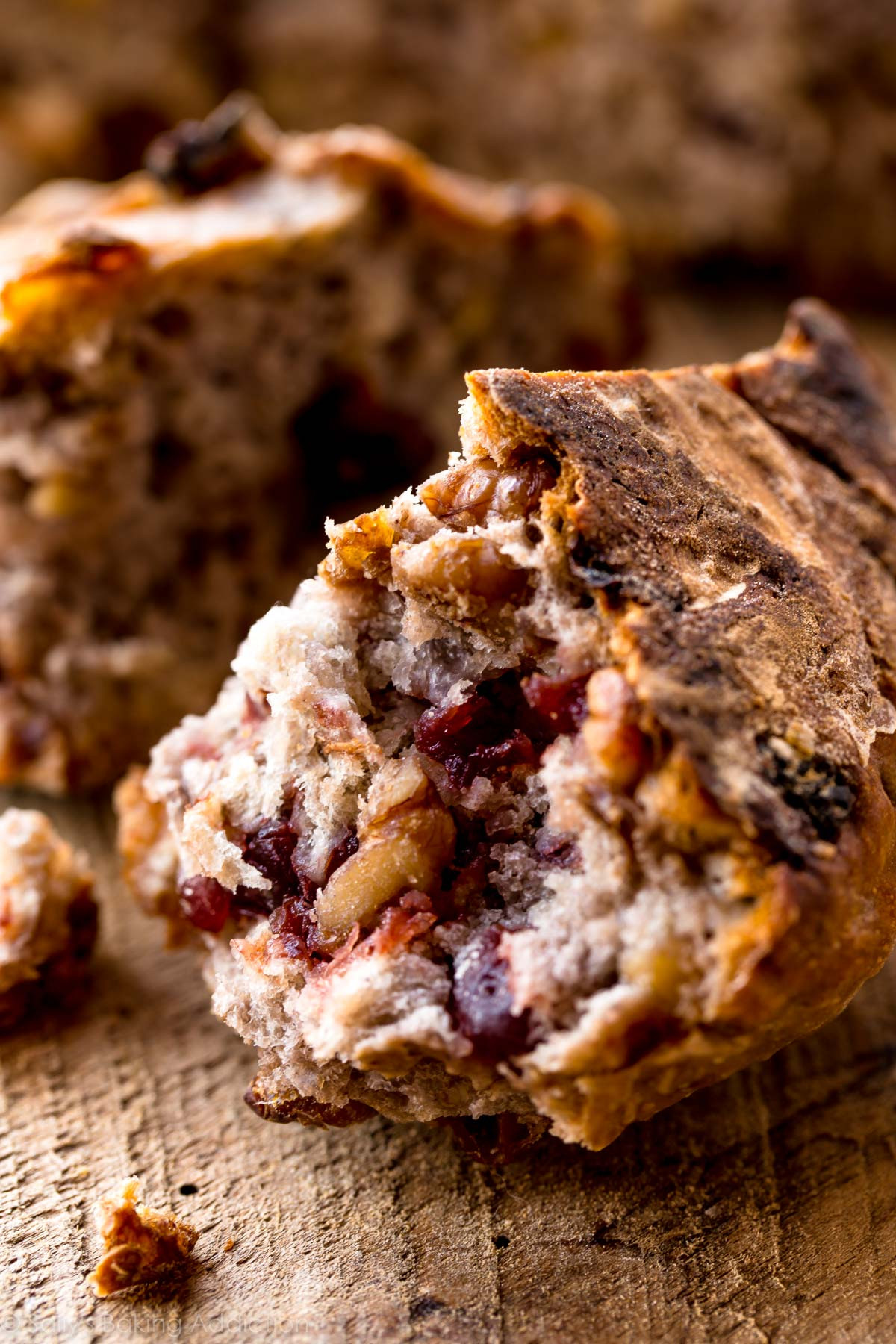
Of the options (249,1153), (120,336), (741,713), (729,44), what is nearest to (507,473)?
(741,713)

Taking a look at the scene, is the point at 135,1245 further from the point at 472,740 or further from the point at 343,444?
the point at 343,444

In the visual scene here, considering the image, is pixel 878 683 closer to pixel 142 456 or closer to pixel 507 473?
pixel 507 473

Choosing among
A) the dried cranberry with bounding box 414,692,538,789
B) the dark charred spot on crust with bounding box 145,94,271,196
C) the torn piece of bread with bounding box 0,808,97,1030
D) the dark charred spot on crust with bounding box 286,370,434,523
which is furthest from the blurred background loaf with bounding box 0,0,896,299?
the dried cranberry with bounding box 414,692,538,789

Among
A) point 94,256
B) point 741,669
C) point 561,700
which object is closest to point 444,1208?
point 561,700

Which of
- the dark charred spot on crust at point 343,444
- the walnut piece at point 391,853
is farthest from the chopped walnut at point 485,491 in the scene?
the dark charred spot on crust at point 343,444

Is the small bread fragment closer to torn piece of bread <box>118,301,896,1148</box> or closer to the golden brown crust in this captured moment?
torn piece of bread <box>118,301,896,1148</box>

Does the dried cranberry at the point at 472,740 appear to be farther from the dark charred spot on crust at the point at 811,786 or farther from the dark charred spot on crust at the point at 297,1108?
the dark charred spot on crust at the point at 297,1108
